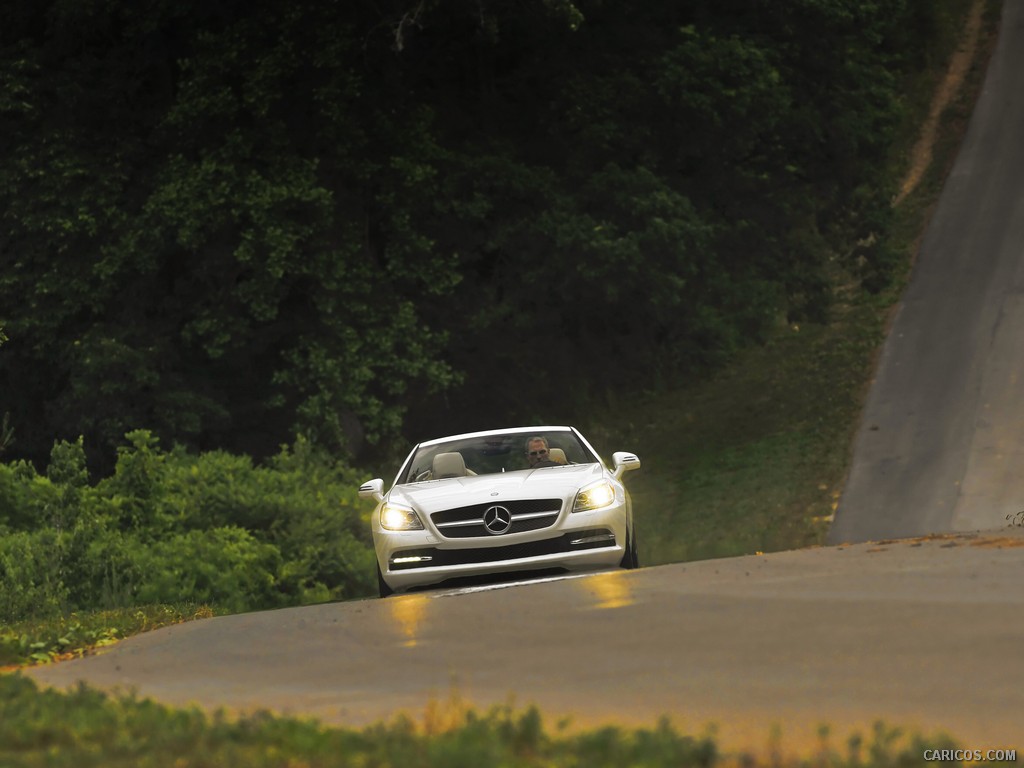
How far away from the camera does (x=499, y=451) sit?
16750 millimetres

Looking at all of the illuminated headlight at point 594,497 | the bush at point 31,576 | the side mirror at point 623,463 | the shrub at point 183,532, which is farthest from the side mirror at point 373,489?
the shrub at point 183,532

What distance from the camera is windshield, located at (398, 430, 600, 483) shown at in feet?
51.6

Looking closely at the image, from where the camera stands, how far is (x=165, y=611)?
1606 centimetres

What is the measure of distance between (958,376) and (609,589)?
2496cm

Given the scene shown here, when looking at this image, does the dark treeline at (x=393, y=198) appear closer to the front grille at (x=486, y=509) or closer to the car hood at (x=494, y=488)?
the car hood at (x=494, y=488)

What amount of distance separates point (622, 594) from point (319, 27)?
68.4ft

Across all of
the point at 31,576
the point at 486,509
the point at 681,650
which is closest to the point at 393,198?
the point at 31,576

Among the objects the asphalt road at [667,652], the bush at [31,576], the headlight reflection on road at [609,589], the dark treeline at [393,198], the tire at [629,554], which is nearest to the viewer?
the asphalt road at [667,652]

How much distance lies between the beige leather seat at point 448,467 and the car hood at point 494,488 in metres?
0.25

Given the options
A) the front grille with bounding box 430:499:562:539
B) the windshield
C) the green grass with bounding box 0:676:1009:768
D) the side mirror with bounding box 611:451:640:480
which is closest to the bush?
the windshield

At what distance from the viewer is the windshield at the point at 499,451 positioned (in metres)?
15.7

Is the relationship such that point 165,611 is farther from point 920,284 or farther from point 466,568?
point 920,284

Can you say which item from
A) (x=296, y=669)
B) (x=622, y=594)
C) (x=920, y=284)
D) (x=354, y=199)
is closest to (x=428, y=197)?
(x=354, y=199)

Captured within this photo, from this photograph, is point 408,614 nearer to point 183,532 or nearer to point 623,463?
point 623,463
